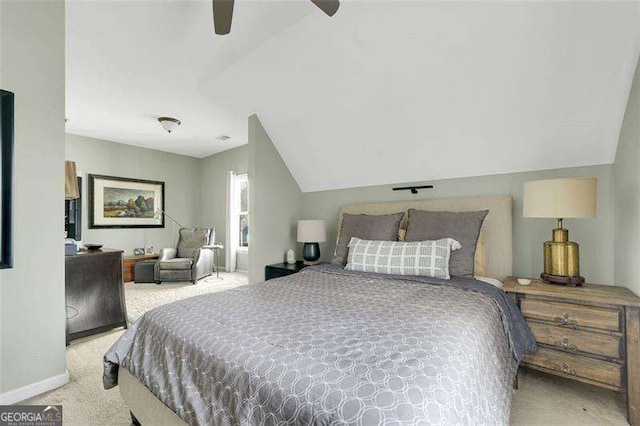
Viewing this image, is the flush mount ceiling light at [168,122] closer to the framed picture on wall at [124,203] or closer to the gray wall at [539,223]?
the framed picture on wall at [124,203]

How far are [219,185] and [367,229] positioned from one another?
4.29 m

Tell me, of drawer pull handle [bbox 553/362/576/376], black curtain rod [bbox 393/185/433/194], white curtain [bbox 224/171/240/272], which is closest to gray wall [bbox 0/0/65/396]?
black curtain rod [bbox 393/185/433/194]

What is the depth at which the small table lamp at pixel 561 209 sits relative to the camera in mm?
1880

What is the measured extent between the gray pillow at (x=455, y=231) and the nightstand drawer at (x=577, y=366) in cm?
63

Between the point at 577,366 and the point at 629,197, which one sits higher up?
the point at 629,197

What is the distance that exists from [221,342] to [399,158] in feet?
8.03

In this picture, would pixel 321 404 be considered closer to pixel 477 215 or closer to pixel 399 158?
pixel 477 215

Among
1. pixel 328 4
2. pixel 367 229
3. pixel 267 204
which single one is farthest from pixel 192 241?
pixel 328 4

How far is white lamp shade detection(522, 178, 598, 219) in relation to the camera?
1876 mm

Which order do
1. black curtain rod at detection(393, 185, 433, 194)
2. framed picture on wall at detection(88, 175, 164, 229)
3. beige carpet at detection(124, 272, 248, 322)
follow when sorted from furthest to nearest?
framed picture on wall at detection(88, 175, 164, 229), beige carpet at detection(124, 272, 248, 322), black curtain rod at detection(393, 185, 433, 194)

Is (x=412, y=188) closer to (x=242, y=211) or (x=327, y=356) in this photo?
(x=327, y=356)

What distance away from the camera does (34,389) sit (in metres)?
1.86

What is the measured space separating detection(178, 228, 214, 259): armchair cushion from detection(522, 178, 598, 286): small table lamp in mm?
4809

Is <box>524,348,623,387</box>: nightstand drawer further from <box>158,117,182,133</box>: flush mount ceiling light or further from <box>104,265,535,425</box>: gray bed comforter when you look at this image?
<box>158,117,182,133</box>: flush mount ceiling light
